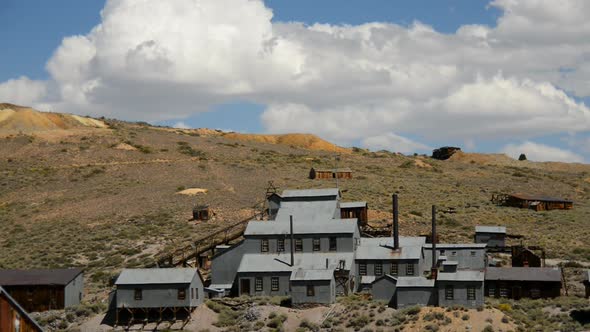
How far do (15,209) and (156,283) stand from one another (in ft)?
151

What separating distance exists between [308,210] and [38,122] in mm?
90959

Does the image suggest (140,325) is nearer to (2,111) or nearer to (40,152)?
(40,152)

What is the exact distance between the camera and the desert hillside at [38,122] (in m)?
144

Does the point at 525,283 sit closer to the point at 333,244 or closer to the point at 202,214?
the point at 333,244

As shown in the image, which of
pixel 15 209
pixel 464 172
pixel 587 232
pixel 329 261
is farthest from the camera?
pixel 464 172

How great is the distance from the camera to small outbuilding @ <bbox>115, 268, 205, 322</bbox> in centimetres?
5722

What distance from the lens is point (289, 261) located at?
63500mm

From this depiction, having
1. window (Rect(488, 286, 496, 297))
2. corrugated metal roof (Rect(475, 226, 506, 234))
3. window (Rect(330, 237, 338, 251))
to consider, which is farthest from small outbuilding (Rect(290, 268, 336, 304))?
corrugated metal roof (Rect(475, 226, 506, 234))

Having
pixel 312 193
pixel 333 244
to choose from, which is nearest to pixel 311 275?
pixel 333 244

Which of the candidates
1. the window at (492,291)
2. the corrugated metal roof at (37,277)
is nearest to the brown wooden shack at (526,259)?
the window at (492,291)

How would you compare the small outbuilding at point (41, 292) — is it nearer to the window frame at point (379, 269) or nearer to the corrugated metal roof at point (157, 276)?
the corrugated metal roof at point (157, 276)

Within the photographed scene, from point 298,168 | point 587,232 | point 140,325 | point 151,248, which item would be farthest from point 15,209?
point 587,232

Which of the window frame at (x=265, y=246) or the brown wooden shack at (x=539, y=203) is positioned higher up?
the brown wooden shack at (x=539, y=203)

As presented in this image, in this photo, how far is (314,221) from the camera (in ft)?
228
